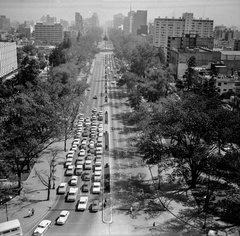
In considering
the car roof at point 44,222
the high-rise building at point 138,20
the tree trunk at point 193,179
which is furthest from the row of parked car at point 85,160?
the high-rise building at point 138,20

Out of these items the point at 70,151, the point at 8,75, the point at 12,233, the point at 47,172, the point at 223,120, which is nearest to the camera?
the point at 12,233

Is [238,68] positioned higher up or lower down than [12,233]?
higher up

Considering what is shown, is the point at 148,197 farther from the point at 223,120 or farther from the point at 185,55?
the point at 185,55

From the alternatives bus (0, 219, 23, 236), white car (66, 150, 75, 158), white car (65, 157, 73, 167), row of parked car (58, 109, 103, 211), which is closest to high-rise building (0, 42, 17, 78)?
row of parked car (58, 109, 103, 211)

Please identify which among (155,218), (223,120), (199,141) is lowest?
(155,218)

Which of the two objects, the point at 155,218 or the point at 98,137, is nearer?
the point at 155,218

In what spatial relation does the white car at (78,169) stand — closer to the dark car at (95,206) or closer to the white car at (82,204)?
the white car at (82,204)

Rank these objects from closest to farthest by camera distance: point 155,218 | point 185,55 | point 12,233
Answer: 1. point 12,233
2. point 155,218
3. point 185,55

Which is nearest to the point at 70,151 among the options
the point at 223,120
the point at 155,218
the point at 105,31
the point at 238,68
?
the point at 155,218
